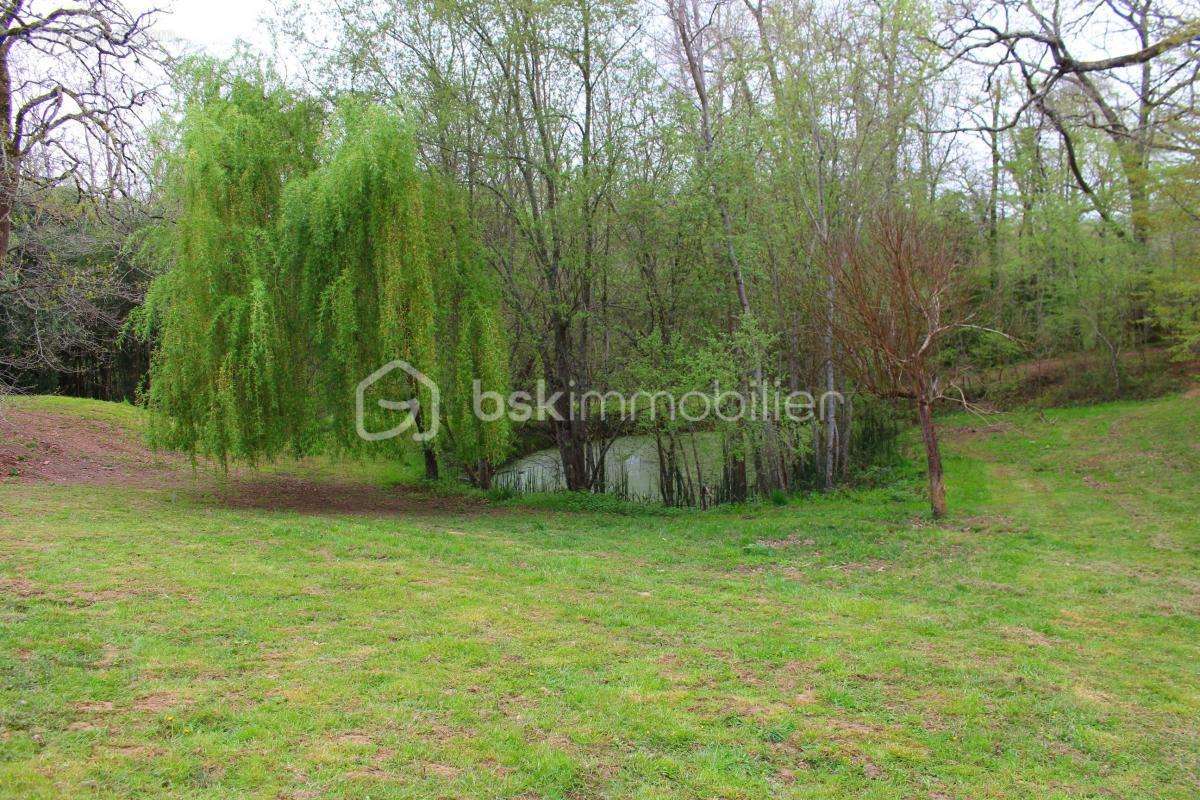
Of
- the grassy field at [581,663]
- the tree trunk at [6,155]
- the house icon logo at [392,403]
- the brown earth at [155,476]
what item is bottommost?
the grassy field at [581,663]

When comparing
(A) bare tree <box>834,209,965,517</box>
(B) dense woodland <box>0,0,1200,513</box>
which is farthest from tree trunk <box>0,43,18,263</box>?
(A) bare tree <box>834,209,965,517</box>

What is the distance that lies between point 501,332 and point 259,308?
11.7 feet

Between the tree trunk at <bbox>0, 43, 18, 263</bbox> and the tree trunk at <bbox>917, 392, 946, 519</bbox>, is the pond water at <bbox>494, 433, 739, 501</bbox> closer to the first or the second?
the tree trunk at <bbox>917, 392, 946, 519</bbox>

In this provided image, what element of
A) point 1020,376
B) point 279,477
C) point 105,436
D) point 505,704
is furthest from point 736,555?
point 1020,376

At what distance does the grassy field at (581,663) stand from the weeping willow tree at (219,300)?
5.10 feet

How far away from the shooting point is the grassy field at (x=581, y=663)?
11.5 ft

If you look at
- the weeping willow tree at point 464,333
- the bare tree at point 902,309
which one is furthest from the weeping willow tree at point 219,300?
the bare tree at point 902,309

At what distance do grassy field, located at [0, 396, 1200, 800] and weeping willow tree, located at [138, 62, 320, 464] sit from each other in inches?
61.2

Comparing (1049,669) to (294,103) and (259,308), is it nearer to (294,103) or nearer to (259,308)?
(259,308)

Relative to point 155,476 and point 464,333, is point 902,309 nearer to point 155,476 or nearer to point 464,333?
point 464,333

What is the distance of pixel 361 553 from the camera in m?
7.81

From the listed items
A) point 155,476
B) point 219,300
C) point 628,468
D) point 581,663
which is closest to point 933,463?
point 581,663

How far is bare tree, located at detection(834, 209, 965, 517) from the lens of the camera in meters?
9.78

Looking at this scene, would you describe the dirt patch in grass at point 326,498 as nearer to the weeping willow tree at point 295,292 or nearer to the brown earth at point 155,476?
the brown earth at point 155,476
